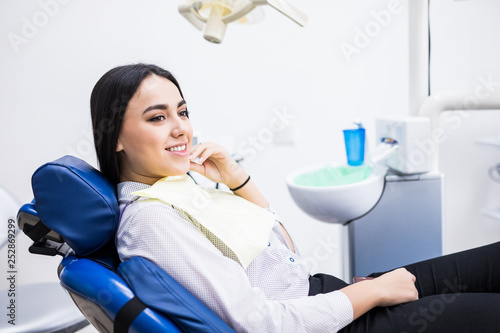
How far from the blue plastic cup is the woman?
690 mm

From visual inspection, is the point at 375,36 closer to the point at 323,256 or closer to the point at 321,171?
the point at 321,171

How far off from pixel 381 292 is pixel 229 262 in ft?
1.08

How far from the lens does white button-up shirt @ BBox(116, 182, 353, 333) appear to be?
0.76 metres

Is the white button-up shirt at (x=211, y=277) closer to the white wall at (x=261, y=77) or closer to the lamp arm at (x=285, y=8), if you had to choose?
the lamp arm at (x=285, y=8)

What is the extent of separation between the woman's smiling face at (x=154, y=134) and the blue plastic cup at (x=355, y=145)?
0.92 meters

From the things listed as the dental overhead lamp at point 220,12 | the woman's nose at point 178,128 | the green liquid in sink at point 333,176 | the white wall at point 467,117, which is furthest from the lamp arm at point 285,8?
the white wall at point 467,117

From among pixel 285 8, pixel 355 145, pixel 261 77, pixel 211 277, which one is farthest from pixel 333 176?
pixel 211 277

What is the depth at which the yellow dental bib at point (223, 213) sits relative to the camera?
0.89 metres

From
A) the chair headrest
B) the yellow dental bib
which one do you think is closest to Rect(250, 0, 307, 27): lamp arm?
the yellow dental bib

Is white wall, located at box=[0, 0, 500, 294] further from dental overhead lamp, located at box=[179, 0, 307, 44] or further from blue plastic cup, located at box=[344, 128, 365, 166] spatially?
dental overhead lamp, located at box=[179, 0, 307, 44]

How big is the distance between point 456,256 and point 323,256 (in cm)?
135

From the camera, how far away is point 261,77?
7.30 ft

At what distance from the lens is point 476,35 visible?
2.21 meters

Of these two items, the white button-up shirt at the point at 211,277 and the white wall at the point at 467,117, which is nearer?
the white button-up shirt at the point at 211,277
